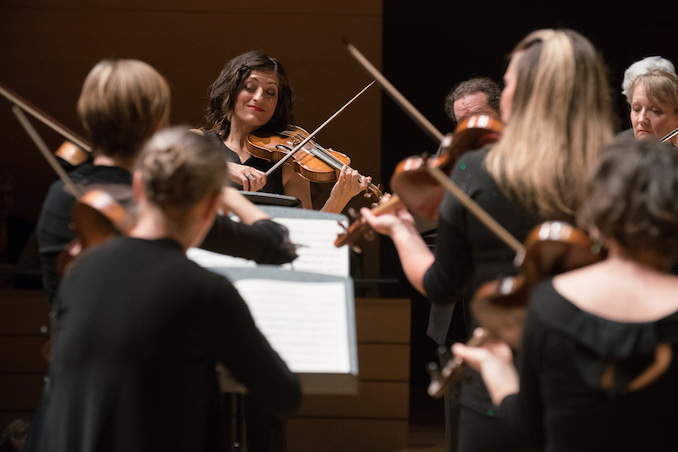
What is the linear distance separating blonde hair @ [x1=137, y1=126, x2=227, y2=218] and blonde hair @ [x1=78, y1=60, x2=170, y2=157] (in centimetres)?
21

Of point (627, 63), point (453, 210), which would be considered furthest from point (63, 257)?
point (627, 63)

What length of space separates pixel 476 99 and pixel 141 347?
2.01 m

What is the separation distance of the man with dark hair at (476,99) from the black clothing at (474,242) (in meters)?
1.47

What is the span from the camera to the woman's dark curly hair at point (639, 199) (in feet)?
3.45

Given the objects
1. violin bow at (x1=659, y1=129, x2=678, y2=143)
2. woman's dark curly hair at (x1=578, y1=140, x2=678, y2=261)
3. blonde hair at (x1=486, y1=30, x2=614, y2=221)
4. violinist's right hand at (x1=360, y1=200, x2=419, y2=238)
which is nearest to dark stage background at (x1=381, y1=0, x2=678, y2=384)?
violin bow at (x1=659, y1=129, x2=678, y2=143)

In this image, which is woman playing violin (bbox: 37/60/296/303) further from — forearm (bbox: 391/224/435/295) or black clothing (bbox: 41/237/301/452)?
forearm (bbox: 391/224/435/295)

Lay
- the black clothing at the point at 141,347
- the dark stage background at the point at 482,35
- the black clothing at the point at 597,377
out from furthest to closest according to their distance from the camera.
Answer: the dark stage background at the point at 482,35 → the black clothing at the point at 141,347 → the black clothing at the point at 597,377

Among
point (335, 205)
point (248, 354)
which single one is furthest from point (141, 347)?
point (335, 205)

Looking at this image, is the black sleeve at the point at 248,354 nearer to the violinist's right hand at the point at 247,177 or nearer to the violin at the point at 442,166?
the violin at the point at 442,166

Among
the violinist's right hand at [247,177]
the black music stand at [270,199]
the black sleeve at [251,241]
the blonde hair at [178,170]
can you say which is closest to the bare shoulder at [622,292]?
the blonde hair at [178,170]

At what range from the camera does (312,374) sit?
1.28 meters

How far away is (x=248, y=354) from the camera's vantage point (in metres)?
1.18

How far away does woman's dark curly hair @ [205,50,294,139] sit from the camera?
2.86 m

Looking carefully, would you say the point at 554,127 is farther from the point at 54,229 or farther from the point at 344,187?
the point at 344,187
